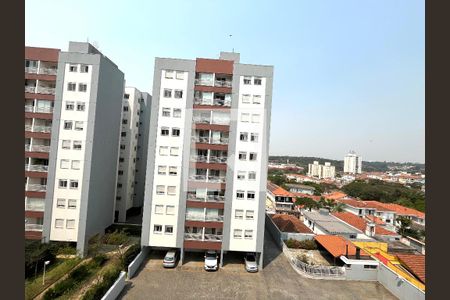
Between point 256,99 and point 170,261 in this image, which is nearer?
point 170,261

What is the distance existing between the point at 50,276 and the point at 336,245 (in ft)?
86.3

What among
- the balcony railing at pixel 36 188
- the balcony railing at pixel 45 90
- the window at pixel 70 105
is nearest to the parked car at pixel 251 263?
the balcony railing at pixel 36 188

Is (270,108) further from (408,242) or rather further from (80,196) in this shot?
(408,242)

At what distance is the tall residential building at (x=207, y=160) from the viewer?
26.7m

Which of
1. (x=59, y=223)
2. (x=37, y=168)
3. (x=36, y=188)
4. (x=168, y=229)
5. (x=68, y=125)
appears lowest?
(x=59, y=223)

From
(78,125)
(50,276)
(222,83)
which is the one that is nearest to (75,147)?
(78,125)

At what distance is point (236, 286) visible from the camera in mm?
22734

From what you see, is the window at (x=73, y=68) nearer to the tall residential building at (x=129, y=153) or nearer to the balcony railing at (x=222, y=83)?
the tall residential building at (x=129, y=153)

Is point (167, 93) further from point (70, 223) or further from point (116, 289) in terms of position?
point (116, 289)

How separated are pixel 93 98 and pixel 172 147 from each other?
9.64 meters

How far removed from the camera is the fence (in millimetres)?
18870

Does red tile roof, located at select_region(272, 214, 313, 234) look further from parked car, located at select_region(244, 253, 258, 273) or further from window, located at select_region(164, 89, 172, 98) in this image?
window, located at select_region(164, 89, 172, 98)

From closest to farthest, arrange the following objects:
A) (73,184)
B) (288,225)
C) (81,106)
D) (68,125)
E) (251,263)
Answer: (251,263) → (73,184) → (68,125) → (81,106) → (288,225)

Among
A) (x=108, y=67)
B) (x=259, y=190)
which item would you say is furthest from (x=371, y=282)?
(x=108, y=67)
